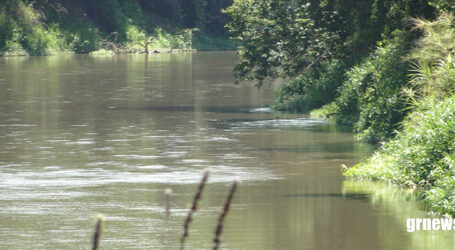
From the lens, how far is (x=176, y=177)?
53.9 feet

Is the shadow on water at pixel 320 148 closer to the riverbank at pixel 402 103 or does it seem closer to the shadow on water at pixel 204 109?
the riverbank at pixel 402 103

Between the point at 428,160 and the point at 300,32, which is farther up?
the point at 300,32

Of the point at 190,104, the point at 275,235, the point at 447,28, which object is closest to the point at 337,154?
the point at 447,28

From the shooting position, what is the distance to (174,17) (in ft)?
327

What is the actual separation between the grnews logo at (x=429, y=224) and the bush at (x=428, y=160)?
31cm

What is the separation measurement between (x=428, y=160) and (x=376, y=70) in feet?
27.1

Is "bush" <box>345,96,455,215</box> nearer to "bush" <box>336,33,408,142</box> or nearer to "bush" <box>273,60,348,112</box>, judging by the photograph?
"bush" <box>336,33,408,142</box>

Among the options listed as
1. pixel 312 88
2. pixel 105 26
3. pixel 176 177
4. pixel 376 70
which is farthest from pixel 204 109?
pixel 105 26

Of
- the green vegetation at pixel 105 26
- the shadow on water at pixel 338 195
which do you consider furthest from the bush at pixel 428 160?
the green vegetation at pixel 105 26

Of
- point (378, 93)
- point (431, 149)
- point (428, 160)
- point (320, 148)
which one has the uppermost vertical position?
point (378, 93)

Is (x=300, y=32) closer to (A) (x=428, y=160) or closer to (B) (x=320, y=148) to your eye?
(B) (x=320, y=148)

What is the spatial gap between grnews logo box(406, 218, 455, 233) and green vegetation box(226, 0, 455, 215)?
0.24 meters

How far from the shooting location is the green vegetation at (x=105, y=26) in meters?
78.8

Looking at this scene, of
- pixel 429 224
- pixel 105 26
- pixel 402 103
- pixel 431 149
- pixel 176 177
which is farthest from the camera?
pixel 105 26
